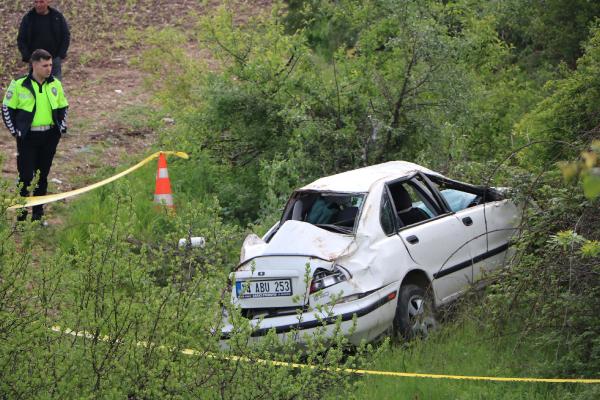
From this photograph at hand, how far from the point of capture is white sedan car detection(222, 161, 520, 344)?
25.0ft

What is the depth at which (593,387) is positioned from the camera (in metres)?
6.46

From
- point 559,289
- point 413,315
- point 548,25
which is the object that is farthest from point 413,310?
point 548,25

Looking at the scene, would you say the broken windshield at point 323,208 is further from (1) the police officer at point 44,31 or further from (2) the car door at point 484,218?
(1) the police officer at point 44,31

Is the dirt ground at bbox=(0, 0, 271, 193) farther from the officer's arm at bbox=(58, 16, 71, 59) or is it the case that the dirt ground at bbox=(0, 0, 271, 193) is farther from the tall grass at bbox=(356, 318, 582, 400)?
the tall grass at bbox=(356, 318, 582, 400)

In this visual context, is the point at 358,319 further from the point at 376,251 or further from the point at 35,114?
the point at 35,114

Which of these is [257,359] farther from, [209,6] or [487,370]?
[209,6]

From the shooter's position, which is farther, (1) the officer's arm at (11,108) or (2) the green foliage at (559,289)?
(1) the officer's arm at (11,108)

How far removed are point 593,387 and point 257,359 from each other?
2612 millimetres

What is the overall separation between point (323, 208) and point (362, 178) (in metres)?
0.43

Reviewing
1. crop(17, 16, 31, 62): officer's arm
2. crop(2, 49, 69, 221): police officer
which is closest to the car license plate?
crop(2, 49, 69, 221): police officer

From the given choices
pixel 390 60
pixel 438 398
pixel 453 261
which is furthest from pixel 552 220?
pixel 390 60

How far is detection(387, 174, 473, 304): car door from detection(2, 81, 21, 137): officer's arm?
4.41 metres

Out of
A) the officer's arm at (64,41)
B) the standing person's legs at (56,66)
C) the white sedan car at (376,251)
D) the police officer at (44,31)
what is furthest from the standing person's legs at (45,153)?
the white sedan car at (376,251)

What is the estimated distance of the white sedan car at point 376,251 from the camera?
763 cm
